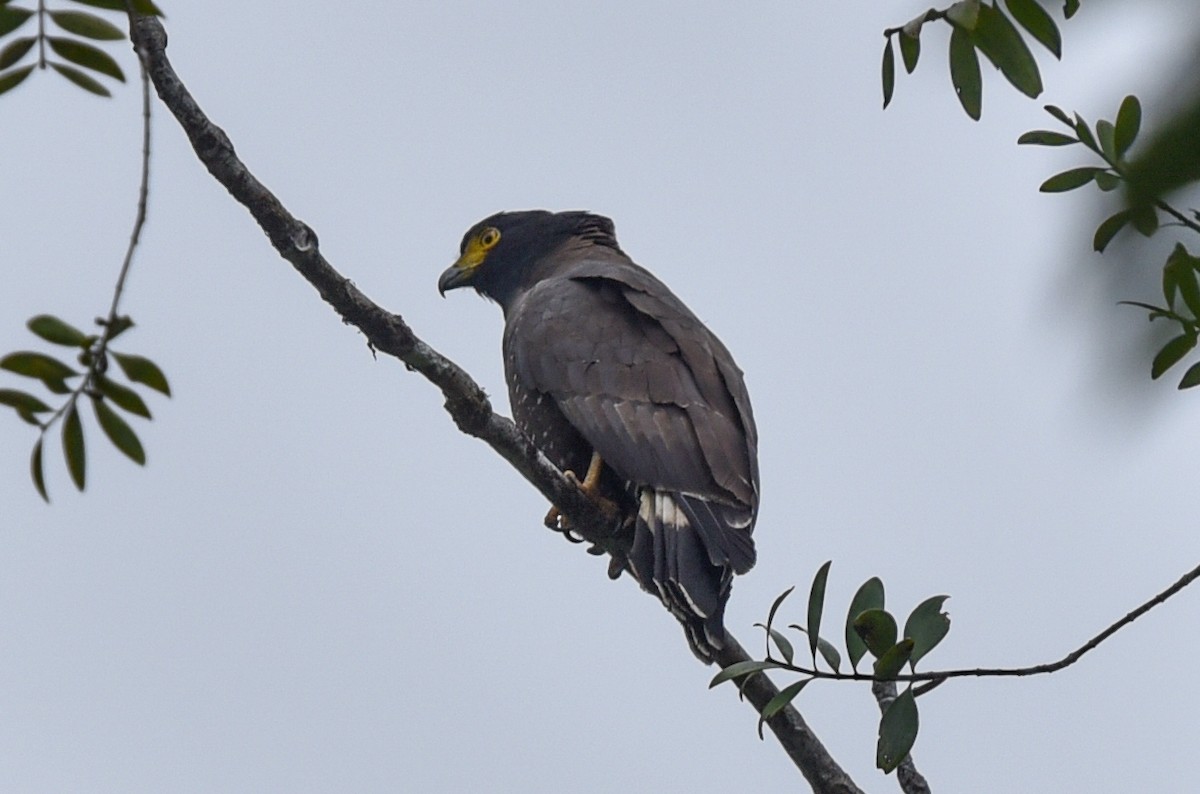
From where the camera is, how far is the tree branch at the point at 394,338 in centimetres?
315

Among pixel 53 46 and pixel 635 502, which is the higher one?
pixel 635 502

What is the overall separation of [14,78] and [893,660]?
2.15 m

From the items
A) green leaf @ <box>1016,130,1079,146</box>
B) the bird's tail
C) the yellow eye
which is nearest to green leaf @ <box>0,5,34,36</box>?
green leaf @ <box>1016,130,1079,146</box>

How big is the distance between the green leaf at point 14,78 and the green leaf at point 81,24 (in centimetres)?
7

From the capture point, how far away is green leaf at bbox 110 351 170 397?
4.95ft

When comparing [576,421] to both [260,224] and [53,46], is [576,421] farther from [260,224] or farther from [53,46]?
[53,46]

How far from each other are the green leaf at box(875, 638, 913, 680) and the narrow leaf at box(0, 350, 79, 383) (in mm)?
1958

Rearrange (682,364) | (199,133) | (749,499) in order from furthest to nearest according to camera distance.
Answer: (682,364) < (749,499) < (199,133)

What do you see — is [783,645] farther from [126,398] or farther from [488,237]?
[488,237]

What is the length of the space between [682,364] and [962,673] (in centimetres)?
241

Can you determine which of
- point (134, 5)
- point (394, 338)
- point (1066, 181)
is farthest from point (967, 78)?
point (394, 338)

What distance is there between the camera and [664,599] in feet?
13.8

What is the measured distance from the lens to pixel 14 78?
64.5 inches

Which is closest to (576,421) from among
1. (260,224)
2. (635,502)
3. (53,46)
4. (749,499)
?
(635,502)
